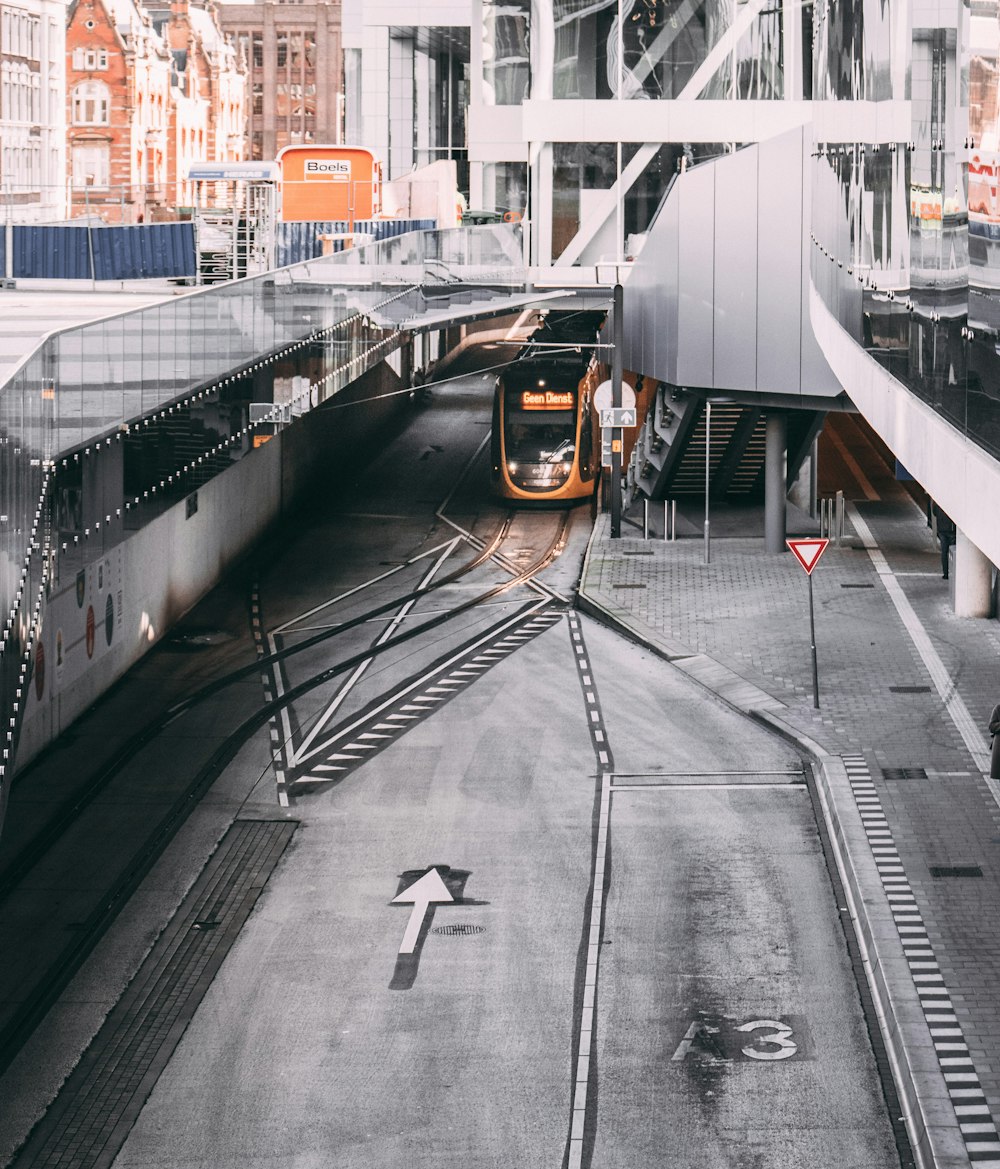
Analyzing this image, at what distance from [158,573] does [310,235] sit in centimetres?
1497

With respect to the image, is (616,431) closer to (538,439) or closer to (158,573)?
(538,439)

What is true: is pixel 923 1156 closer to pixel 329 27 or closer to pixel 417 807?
pixel 417 807

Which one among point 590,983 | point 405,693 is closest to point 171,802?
point 405,693

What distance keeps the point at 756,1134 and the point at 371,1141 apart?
2844mm

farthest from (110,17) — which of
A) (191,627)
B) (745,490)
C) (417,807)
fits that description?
(417,807)

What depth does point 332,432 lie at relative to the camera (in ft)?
156

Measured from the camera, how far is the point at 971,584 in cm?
3014

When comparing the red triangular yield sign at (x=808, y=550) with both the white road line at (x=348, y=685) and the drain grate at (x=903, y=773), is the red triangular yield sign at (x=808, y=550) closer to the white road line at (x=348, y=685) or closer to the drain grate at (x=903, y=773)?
the drain grate at (x=903, y=773)

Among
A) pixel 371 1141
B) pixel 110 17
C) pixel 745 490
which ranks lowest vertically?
pixel 371 1141

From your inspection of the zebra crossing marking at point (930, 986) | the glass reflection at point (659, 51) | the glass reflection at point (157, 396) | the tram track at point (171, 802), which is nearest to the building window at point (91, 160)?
the glass reflection at point (659, 51)

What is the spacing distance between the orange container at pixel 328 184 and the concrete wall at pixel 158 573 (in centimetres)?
568

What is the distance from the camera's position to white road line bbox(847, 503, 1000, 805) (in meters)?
23.0

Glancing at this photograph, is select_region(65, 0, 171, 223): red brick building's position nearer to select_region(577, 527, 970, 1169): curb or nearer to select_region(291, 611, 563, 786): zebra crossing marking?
select_region(291, 611, 563, 786): zebra crossing marking

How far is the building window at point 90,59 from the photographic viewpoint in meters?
114
